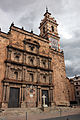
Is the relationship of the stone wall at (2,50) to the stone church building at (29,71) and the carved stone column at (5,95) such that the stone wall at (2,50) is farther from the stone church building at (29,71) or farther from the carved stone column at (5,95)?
the carved stone column at (5,95)

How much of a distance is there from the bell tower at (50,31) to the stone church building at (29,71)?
1.64ft

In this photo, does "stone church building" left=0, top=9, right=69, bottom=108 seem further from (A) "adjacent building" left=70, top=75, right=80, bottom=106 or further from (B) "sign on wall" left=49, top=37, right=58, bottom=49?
(A) "adjacent building" left=70, top=75, right=80, bottom=106

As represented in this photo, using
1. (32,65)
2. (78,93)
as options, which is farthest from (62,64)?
(78,93)

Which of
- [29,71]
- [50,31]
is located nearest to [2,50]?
[29,71]

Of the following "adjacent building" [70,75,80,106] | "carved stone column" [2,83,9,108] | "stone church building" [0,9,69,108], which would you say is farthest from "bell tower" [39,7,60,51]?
"adjacent building" [70,75,80,106]

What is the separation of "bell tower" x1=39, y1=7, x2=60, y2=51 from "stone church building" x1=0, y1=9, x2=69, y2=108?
500mm

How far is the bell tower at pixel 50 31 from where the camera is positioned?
28403 millimetres

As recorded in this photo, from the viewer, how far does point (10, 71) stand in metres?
19.1

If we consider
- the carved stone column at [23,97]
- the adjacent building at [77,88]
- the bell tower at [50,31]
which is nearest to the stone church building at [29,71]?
the carved stone column at [23,97]

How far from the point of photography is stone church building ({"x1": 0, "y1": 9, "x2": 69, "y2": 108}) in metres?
18.3

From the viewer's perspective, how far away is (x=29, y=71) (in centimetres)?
2119

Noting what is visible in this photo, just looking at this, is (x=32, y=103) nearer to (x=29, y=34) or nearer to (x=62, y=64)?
(x=62, y=64)

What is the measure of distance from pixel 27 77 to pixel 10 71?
10.8 feet

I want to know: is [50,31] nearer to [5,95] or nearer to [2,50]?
[2,50]
